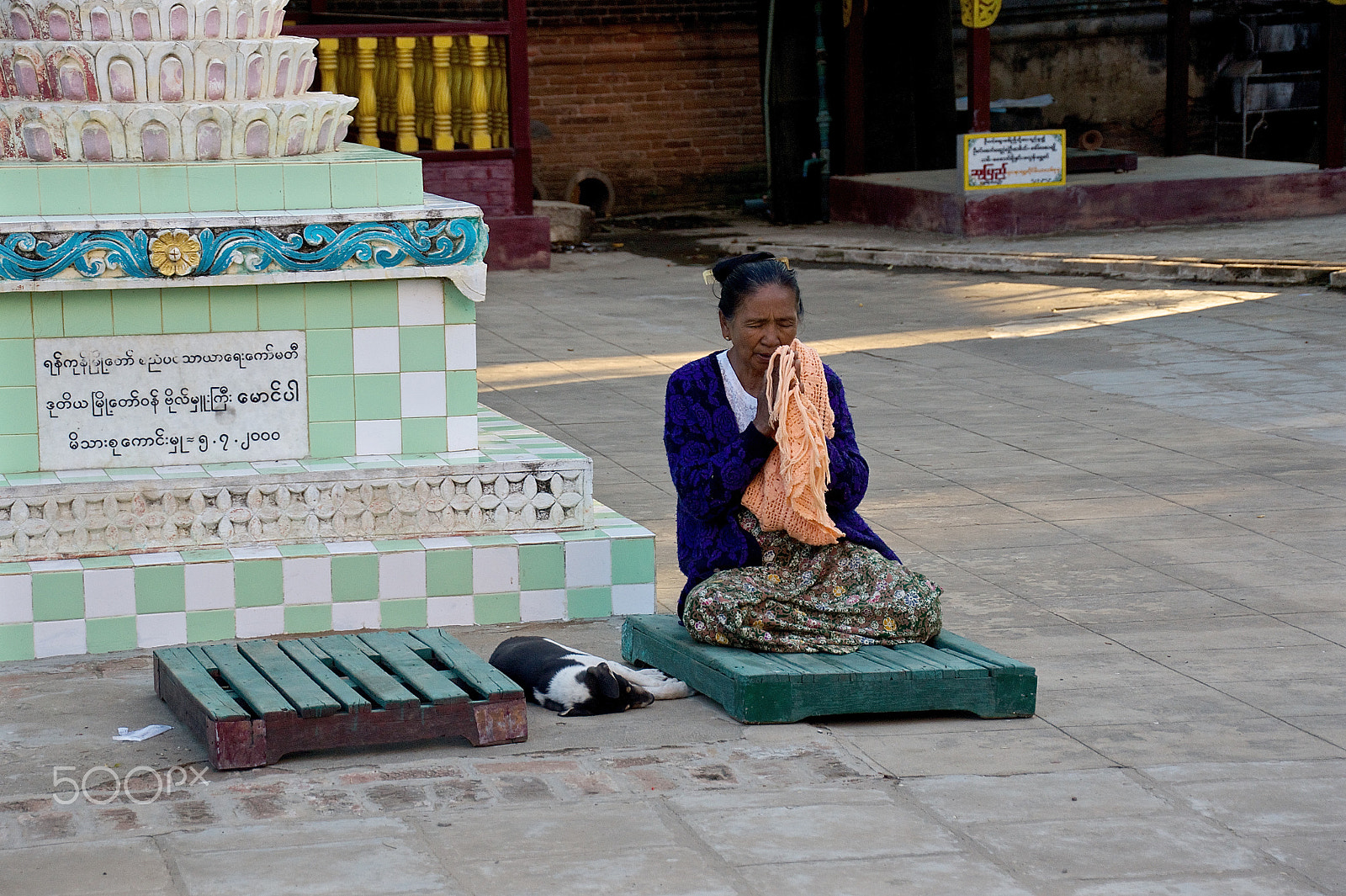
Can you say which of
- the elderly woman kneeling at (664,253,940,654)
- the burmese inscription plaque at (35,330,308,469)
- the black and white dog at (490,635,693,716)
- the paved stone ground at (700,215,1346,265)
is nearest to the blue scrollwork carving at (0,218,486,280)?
the burmese inscription plaque at (35,330,308,469)

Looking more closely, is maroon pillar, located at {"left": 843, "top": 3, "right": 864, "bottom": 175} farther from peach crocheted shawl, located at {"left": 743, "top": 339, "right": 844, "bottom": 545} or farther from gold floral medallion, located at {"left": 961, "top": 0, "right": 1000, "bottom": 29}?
peach crocheted shawl, located at {"left": 743, "top": 339, "right": 844, "bottom": 545}

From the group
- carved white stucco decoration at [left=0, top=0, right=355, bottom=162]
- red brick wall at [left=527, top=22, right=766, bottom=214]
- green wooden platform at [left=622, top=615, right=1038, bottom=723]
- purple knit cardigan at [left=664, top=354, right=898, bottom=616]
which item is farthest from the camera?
red brick wall at [left=527, top=22, right=766, bottom=214]

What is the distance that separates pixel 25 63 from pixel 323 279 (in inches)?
42.2

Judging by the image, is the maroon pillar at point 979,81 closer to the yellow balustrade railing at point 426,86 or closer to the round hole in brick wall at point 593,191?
the yellow balustrade railing at point 426,86

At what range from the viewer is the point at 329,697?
12.6 ft

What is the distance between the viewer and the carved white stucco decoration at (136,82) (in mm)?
4910

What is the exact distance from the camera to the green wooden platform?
13.1 ft

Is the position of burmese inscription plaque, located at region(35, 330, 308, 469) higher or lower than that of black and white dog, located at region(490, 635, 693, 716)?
higher

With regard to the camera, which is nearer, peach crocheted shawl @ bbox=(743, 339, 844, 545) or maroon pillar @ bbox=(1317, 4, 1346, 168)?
peach crocheted shawl @ bbox=(743, 339, 844, 545)

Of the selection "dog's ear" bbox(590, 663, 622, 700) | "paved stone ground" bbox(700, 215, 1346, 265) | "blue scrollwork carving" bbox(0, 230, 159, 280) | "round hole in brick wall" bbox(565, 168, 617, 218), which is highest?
"round hole in brick wall" bbox(565, 168, 617, 218)

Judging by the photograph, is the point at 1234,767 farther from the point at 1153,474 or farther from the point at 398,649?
the point at 1153,474

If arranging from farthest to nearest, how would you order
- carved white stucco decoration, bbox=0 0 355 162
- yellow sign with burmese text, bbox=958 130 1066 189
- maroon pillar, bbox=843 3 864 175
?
maroon pillar, bbox=843 3 864 175 → yellow sign with burmese text, bbox=958 130 1066 189 → carved white stucco decoration, bbox=0 0 355 162

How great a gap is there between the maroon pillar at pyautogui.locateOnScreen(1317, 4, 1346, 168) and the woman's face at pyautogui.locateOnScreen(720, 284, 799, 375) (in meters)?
13.7

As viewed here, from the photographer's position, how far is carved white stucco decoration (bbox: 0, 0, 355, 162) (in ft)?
16.1
